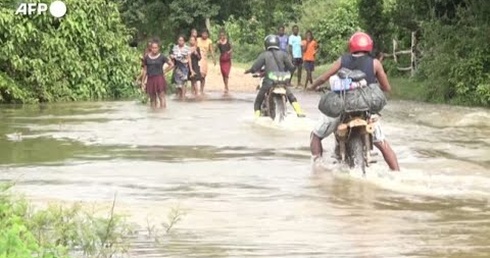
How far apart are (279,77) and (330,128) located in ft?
17.0

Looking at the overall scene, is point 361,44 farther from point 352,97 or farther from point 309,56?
point 309,56

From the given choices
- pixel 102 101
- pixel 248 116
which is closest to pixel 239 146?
pixel 248 116

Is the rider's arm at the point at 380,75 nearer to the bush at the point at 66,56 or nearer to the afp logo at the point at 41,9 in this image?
the bush at the point at 66,56

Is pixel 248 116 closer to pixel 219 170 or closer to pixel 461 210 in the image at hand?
pixel 219 170

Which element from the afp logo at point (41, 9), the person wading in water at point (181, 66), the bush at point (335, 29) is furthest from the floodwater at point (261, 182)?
the bush at point (335, 29)

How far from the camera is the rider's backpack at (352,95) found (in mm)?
10930

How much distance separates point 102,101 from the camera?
23.3 metres

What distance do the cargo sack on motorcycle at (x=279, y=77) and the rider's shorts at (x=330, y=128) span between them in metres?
4.87

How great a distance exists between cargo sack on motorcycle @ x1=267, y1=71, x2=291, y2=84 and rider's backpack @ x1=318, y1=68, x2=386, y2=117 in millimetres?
5625

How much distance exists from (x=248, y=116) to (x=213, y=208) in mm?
9347

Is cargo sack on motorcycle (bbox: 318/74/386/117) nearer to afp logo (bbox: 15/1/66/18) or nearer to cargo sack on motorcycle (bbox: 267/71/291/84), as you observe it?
cargo sack on motorcycle (bbox: 267/71/291/84)

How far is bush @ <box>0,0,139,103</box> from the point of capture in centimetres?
2219

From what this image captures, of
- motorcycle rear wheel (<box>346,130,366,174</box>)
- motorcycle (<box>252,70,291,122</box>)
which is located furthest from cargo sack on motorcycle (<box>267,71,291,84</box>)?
motorcycle rear wheel (<box>346,130,366,174</box>)

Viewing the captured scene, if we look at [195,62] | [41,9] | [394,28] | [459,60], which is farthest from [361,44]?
[394,28]
